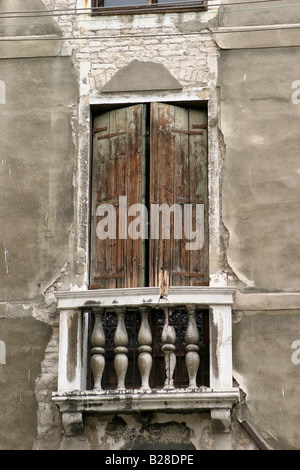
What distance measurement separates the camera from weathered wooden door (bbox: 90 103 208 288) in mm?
12266

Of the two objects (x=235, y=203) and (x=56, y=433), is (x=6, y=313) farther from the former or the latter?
(x=235, y=203)

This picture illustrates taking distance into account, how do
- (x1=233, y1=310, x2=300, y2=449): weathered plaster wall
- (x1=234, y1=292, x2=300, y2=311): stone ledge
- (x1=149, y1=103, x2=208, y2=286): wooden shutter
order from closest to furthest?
(x1=233, y1=310, x2=300, y2=449): weathered plaster wall, (x1=234, y1=292, x2=300, y2=311): stone ledge, (x1=149, y1=103, x2=208, y2=286): wooden shutter

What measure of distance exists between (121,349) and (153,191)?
6.00 ft

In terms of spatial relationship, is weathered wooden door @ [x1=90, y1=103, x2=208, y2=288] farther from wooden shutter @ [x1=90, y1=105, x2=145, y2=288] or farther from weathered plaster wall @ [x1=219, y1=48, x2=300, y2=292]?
weathered plaster wall @ [x1=219, y1=48, x2=300, y2=292]

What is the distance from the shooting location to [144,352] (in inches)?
458

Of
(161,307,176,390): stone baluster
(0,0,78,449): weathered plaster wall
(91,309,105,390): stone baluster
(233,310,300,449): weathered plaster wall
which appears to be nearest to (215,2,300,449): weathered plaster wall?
(233,310,300,449): weathered plaster wall

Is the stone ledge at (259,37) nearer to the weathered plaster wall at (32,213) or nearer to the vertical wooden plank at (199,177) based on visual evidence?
the vertical wooden plank at (199,177)

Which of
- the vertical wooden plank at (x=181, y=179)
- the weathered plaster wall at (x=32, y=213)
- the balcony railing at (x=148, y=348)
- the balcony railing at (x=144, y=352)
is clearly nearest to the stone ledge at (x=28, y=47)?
the weathered plaster wall at (x=32, y=213)

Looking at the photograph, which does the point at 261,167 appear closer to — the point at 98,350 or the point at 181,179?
the point at 181,179

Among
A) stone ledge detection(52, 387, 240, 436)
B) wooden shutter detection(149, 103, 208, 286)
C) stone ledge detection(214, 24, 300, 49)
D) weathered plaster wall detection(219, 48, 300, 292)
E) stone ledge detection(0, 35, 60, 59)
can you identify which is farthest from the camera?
stone ledge detection(0, 35, 60, 59)

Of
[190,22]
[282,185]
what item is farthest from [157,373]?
[190,22]

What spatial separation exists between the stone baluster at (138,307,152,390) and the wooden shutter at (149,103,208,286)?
1.80 ft

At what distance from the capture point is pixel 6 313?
12.2 meters

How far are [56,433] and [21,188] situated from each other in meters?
2.73
